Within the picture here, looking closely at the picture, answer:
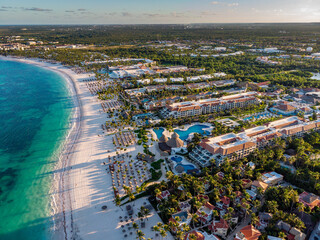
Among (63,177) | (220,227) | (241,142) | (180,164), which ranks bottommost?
(63,177)

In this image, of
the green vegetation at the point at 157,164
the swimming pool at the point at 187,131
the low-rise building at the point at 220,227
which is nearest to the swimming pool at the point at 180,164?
the green vegetation at the point at 157,164

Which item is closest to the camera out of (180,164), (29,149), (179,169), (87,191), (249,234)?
(249,234)

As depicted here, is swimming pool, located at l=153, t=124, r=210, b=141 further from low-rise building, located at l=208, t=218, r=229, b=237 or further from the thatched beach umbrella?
low-rise building, located at l=208, t=218, r=229, b=237

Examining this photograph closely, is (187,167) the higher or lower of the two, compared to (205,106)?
lower

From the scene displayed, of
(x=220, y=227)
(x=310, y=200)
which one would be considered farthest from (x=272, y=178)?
(x=220, y=227)

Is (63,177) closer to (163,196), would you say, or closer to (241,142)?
(163,196)

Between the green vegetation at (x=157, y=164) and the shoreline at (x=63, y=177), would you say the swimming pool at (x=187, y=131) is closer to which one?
the green vegetation at (x=157, y=164)

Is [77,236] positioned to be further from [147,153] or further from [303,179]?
[303,179]

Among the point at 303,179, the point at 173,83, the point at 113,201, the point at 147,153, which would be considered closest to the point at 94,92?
the point at 173,83
